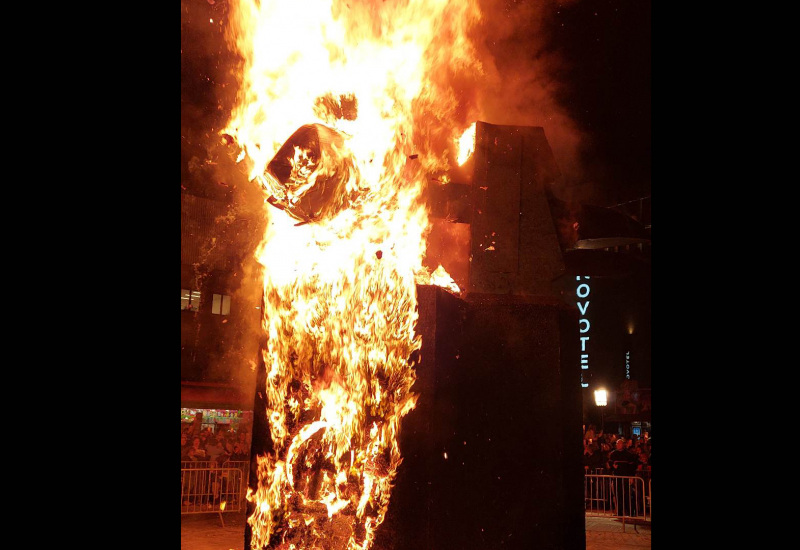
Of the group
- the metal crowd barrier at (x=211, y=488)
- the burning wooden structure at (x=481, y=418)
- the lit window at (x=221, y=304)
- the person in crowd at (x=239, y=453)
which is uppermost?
the lit window at (x=221, y=304)

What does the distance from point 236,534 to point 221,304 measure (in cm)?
2197

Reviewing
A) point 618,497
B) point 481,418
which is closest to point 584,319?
point 618,497

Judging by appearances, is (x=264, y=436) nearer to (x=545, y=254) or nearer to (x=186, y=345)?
(x=545, y=254)

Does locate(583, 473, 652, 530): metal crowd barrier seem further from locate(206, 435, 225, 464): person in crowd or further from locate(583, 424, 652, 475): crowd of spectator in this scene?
locate(206, 435, 225, 464): person in crowd

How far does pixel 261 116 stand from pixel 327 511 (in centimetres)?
413

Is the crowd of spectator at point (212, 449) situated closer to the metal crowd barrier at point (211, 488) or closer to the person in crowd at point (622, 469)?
the metal crowd barrier at point (211, 488)

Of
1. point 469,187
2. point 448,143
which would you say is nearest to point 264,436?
point 469,187

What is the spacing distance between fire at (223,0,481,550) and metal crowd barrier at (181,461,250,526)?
6.44 metres

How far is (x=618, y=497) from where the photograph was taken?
13750mm

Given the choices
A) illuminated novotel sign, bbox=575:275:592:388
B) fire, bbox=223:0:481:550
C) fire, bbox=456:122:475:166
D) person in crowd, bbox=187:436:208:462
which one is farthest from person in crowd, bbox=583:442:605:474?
illuminated novotel sign, bbox=575:275:592:388

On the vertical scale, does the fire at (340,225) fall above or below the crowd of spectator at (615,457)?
above

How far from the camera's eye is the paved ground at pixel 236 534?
9312 millimetres

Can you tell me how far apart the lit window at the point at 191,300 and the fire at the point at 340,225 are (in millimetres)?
23156

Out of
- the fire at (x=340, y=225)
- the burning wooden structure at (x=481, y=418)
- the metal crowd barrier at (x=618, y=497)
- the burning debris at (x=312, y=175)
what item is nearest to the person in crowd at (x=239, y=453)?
the metal crowd barrier at (x=618, y=497)
